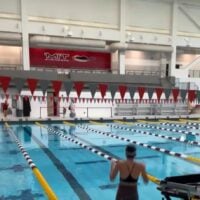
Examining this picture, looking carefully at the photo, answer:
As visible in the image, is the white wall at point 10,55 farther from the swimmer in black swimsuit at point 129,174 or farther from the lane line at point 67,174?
the swimmer in black swimsuit at point 129,174

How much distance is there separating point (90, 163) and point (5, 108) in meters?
10.2

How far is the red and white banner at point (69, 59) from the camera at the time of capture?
71.5 feet

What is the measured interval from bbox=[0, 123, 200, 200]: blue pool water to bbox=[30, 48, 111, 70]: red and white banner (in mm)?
11453

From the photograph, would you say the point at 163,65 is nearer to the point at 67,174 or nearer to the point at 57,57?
the point at 57,57

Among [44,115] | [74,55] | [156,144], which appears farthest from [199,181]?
[74,55]

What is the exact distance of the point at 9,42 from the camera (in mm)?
19375

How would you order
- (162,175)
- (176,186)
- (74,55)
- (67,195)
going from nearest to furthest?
1. (176,186)
2. (67,195)
3. (162,175)
4. (74,55)

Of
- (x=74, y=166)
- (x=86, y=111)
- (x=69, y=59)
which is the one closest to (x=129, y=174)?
(x=74, y=166)

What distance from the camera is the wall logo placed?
2202 centimetres

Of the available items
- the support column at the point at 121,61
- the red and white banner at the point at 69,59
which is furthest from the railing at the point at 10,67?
the support column at the point at 121,61

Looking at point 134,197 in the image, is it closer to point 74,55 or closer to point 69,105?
point 69,105

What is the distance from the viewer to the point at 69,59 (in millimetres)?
22781

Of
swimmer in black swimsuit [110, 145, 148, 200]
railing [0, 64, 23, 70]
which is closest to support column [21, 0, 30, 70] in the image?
railing [0, 64, 23, 70]

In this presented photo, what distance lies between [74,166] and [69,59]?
54.7ft
